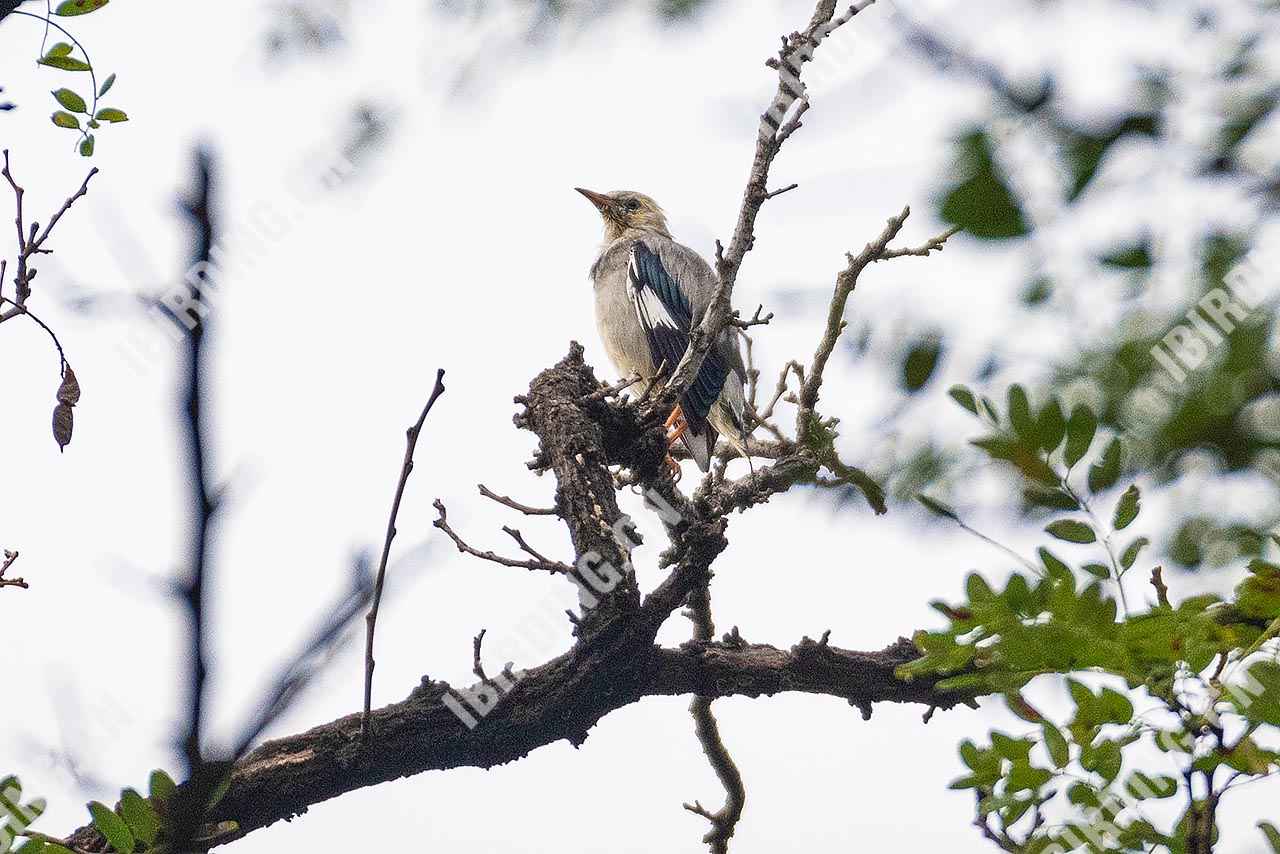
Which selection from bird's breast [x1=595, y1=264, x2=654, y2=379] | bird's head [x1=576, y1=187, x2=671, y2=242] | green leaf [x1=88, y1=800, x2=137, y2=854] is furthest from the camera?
bird's head [x1=576, y1=187, x2=671, y2=242]

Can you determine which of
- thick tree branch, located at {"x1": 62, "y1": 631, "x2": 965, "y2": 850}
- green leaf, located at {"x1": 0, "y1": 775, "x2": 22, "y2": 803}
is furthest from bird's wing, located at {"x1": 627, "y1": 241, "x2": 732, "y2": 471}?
green leaf, located at {"x1": 0, "y1": 775, "x2": 22, "y2": 803}

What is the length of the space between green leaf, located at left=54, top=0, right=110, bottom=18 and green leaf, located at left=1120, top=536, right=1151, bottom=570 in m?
2.20

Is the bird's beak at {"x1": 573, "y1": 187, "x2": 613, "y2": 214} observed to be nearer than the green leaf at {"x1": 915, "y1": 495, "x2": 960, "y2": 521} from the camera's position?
No

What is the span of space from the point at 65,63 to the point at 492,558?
172 centimetres

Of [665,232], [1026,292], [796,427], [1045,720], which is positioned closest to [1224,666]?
[1045,720]

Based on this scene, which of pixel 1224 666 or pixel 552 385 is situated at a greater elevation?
pixel 552 385

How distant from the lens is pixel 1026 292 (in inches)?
47.7

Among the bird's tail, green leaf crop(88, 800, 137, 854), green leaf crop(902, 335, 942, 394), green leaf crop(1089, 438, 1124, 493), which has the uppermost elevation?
the bird's tail

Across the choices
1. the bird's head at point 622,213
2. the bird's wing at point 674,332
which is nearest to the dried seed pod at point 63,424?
the bird's wing at point 674,332

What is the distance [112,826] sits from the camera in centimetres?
200

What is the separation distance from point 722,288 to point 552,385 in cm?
73

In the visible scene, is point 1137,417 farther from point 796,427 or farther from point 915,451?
point 796,427

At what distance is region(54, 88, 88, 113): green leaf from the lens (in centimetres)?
270

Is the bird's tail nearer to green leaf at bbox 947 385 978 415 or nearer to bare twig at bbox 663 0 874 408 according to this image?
bare twig at bbox 663 0 874 408
